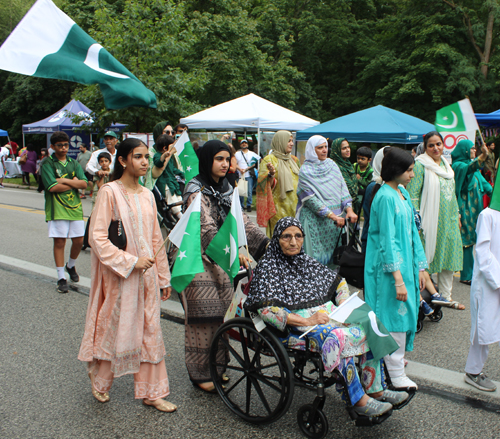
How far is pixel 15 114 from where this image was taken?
34312 mm

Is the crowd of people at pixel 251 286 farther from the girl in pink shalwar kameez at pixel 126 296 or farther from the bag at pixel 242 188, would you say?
the bag at pixel 242 188

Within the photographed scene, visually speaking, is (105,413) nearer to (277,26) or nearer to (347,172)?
(347,172)

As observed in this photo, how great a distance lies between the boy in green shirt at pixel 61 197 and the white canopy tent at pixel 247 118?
7.36 metres

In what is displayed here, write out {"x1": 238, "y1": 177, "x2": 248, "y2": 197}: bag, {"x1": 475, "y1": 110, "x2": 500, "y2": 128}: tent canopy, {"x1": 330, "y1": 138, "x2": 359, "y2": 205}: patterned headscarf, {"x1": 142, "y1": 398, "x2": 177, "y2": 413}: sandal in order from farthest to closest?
{"x1": 475, "y1": 110, "x2": 500, "y2": 128}: tent canopy → {"x1": 238, "y1": 177, "x2": 248, "y2": 197}: bag → {"x1": 330, "y1": 138, "x2": 359, "y2": 205}: patterned headscarf → {"x1": 142, "y1": 398, "x2": 177, "y2": 413}: sandal

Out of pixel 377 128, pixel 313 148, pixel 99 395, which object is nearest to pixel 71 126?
pixel 377 128

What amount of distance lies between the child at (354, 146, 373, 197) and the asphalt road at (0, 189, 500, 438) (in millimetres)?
2786

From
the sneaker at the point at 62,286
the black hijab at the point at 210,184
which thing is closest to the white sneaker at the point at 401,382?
the black hijab at the point at 210,184

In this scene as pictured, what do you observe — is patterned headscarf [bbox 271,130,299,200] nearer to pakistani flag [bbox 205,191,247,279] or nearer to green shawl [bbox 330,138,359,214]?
green shawl [bbox 330,138,359,214]

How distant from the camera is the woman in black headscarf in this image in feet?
11.7

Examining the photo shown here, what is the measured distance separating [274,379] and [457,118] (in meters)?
3.62

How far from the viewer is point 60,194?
6.16 m

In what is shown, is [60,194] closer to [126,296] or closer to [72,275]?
[72,275]

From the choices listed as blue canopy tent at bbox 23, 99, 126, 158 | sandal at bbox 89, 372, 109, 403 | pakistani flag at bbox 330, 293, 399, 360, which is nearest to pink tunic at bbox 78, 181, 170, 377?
sandal at bbox 89, 372, 109, 403

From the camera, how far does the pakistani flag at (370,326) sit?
304cm
